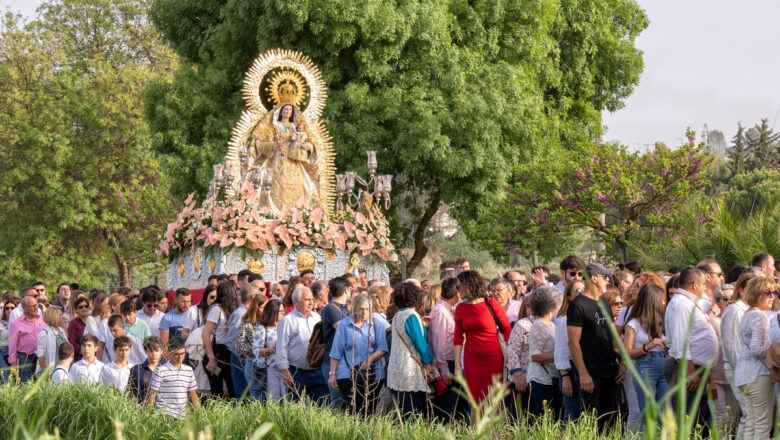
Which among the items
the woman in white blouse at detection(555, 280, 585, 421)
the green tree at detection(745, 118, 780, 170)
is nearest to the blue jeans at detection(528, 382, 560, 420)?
the woman in white blouse at detection(555, 280, 585, 421)

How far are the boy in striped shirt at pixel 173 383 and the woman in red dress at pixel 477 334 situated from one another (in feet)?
7.26

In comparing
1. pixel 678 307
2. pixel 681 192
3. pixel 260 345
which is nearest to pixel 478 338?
pixel 678 307

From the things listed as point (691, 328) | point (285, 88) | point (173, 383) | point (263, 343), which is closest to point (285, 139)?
point (285, 88)

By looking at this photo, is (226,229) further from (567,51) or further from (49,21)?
(49,21)

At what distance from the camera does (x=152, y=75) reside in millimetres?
34344

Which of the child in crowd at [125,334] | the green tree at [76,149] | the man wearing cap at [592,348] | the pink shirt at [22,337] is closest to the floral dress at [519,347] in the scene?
the man wearing cap at [592,348]

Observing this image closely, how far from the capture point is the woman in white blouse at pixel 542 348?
7.66 meters

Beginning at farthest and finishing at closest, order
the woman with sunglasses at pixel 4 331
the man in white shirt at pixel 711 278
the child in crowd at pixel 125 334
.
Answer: the woman with sunglasses at pixel 4 331 → the child in crowd at pixel 125 334 → the man in white shirt at pixel 711 278

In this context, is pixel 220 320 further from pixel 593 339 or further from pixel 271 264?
pixel 271 264

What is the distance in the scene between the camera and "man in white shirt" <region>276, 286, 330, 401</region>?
8.78 metres

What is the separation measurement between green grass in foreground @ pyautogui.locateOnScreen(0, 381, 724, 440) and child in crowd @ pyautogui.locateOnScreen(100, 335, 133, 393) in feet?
3.05

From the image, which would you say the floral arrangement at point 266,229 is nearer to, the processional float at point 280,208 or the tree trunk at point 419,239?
the processional float at point 280,208

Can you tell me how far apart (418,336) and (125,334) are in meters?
3.13

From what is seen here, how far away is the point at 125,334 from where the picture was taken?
9.12m
